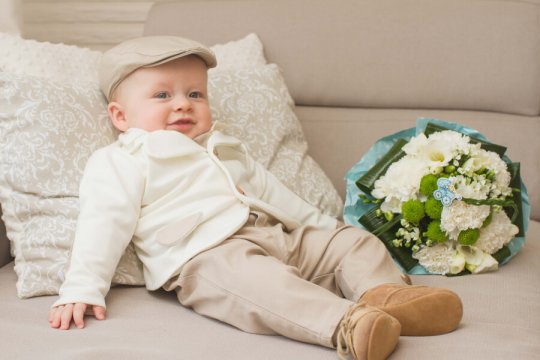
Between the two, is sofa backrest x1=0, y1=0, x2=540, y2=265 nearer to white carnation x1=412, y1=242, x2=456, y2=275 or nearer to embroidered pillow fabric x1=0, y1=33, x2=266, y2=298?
white carnation x1=412, y1=242, x2=456, y2=275

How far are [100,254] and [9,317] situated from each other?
0.69 ft

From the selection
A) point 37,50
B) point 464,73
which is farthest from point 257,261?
point 464,73

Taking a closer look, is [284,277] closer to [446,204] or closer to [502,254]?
[446,204]

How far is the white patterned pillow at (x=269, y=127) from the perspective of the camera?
1.96 m

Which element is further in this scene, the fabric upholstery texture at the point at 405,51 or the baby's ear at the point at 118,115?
the fabric upholstery texture at the point at 405,51

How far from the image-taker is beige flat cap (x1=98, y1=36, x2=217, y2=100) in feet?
5.46

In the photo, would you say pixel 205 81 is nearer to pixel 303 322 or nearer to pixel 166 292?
pixel 166 292

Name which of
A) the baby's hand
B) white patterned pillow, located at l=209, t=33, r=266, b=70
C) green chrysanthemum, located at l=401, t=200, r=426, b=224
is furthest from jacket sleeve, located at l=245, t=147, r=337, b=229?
the baby's hand

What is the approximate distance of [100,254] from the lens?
1.46 m

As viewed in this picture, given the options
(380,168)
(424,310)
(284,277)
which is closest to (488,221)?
(380,168)

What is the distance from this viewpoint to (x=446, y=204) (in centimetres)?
164

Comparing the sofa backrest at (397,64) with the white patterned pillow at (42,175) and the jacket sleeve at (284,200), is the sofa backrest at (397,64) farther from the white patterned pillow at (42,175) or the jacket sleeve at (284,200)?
the white patterned pillow at (42,175)

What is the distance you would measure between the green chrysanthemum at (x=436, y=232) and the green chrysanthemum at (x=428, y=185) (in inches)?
2.9

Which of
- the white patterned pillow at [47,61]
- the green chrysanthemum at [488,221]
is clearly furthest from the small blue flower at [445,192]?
the white patterned pillow at [47,61]
